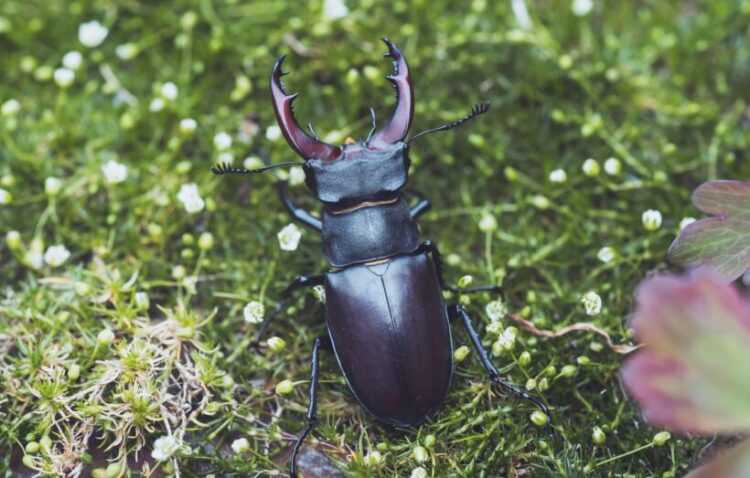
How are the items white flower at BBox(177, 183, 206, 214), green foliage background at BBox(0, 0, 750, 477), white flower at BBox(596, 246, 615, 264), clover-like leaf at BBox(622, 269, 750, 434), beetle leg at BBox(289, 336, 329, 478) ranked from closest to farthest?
1. clover-like leaf at BBox(622, 269, 750, 434)
2. beetle leg at BBox(289, 336, 329, 478)
3. green foliage background at BBox(0, 0, 750, 477)
4. white flower at BBox(596, 246, 615, 264)
5. white flower at BBox(177, 183, 206, 214)

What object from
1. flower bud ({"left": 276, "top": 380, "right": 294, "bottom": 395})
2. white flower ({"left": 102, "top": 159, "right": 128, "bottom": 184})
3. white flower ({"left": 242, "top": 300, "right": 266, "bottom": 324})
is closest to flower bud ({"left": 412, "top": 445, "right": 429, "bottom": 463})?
flower bud ({"left": 276, "top": 380, "right": 294, "bottom": 395})

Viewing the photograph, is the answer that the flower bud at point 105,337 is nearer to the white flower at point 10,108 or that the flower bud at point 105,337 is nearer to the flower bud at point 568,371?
the white flower at point 10,108

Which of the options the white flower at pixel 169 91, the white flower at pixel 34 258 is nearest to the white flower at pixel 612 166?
the white flower at pixel 169 91

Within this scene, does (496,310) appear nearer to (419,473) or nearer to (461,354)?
(461,354)

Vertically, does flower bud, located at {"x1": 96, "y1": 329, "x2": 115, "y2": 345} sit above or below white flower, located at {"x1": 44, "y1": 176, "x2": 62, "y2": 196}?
below

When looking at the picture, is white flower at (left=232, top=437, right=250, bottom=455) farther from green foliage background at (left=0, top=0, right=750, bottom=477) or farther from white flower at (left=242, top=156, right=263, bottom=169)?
white flower at (left=242, top=156, right=263, bottom=169)
